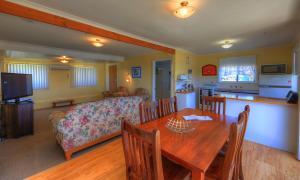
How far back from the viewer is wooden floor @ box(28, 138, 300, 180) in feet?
6.39

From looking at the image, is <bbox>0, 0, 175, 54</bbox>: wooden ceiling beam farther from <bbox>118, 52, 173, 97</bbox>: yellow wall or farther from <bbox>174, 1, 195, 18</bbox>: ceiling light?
<bbox>118, 52, 173, 97</bbox>: yellow wall

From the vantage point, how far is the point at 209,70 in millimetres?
5980

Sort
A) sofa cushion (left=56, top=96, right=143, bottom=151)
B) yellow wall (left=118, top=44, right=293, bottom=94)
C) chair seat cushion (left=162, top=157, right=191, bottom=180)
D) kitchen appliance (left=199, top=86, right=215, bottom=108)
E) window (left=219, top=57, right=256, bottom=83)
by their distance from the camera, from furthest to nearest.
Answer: kitchen appliance (left=199, top=86, right=215, bottom=108)
window (left=219, top=57, right=256, bottom=83)
yellow wall (left=118, top=44, right=293, bottom=94)
sofa cushion (left=56, top=96, right=143, bottom=151)
chair seat cushion (left=162, top=157, right=191, bottom=180)

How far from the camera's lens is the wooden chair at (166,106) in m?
2.22

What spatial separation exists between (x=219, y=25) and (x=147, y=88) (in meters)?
3.79

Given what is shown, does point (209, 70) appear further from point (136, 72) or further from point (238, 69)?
point (136, 72)

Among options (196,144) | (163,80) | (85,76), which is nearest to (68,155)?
(196,144)

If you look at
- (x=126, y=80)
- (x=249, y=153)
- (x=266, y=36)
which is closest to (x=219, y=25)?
(x=266, y=36)

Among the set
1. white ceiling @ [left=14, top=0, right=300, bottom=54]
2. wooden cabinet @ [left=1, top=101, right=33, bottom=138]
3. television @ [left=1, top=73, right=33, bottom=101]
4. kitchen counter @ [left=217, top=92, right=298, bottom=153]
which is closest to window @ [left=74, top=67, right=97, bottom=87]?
television @ [left=1, top=73, right=33, bottom=101]

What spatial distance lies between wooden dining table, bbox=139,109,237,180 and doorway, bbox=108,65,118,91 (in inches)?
256

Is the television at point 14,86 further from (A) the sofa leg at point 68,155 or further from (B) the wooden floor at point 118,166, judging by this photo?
(B) the wooden floor at point 118,166

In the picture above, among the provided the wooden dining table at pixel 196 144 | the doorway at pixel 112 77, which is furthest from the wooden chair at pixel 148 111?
the doorway at pixel 112 77

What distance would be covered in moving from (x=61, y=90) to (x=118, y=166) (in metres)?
6.06

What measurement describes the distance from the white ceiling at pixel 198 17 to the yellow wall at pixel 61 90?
A: 5099 mm
